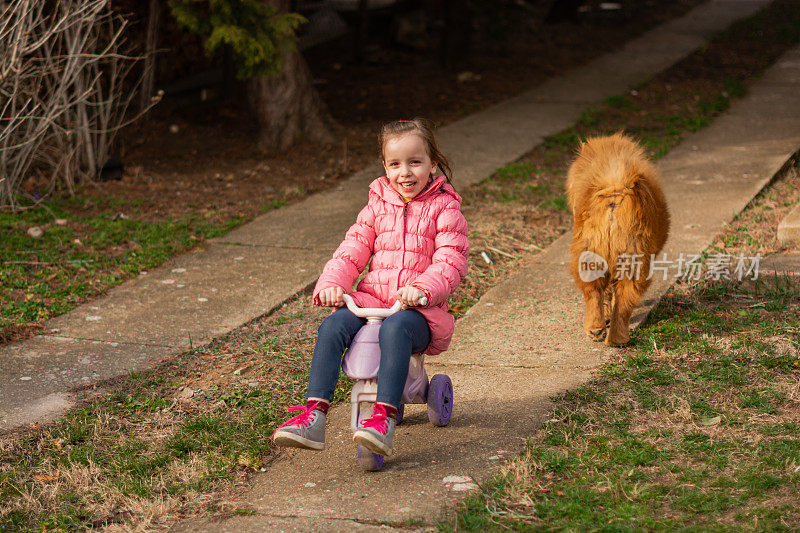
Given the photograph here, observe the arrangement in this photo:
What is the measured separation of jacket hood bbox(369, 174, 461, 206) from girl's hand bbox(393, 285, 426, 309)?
1.70 feet

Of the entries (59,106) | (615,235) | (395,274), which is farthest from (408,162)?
(59,106)

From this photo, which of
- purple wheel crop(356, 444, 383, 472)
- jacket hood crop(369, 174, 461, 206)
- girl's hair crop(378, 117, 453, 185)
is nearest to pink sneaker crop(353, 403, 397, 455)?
purple wheel crop(356, 444, 383, 472)

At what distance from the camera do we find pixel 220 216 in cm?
742

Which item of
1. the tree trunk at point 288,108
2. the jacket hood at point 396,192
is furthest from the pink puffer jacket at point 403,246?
the tree trunk at point 288,108

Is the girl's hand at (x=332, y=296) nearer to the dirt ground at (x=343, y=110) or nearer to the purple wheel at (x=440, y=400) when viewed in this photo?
the purple wheel at (x=440, y=400)

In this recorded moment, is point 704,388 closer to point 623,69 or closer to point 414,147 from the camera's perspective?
point 414,147

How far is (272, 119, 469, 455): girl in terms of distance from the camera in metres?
3.39

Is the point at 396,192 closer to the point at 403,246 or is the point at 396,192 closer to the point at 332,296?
the point at 403,246

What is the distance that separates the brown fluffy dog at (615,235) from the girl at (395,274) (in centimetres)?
103

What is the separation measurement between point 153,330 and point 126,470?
5.41 ft

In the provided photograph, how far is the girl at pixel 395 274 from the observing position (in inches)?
134

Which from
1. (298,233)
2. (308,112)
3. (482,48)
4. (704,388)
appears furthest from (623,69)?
(704,388)

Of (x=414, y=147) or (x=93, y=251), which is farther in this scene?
(x=93, y=251)

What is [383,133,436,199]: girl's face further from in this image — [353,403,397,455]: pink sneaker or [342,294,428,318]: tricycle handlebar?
[353,403,397,455]: pink sneaker
